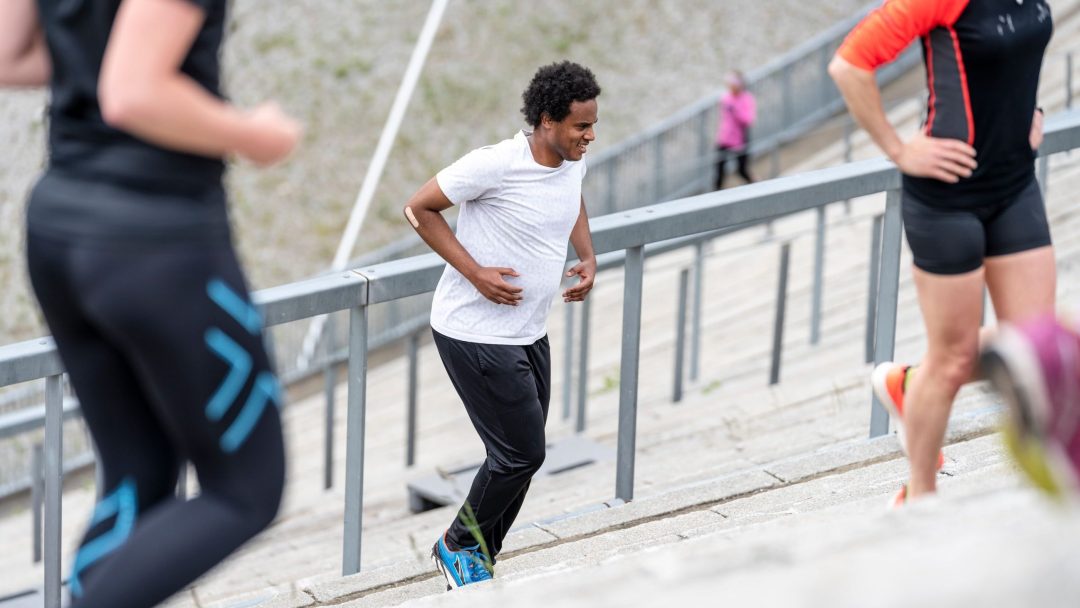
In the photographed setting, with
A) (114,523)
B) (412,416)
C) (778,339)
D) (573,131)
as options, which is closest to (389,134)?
(412,416)

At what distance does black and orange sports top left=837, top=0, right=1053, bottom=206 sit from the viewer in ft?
12.0

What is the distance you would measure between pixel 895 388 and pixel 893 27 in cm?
94

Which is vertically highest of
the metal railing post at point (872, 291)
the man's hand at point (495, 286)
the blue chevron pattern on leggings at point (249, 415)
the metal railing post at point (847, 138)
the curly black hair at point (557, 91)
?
the curly black hair at point (557, 91)

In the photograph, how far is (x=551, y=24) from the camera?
91.6ft

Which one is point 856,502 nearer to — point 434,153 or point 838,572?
point 838,572

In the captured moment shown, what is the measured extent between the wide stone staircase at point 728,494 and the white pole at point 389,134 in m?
9.51

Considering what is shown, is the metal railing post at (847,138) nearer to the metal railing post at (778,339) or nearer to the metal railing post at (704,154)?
the metal railing post at (704,154)

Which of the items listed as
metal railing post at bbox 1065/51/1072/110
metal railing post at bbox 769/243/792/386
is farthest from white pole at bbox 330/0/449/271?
metal railing post at bbox 769/243/792/386

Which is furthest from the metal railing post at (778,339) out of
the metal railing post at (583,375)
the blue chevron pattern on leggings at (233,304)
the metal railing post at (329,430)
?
the blue chevron pattern on leggings at (233,304)

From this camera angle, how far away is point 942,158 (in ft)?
12.0

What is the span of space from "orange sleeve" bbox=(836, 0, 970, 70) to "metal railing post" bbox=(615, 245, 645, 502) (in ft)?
4.26

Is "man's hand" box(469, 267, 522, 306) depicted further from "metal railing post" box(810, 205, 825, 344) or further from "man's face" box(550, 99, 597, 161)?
"metal railing post" box(810, 205, 825, 344)

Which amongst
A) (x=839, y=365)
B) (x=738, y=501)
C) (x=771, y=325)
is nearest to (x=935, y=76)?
(x=738, y=501)

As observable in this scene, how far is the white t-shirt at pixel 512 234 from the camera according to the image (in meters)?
4.53
